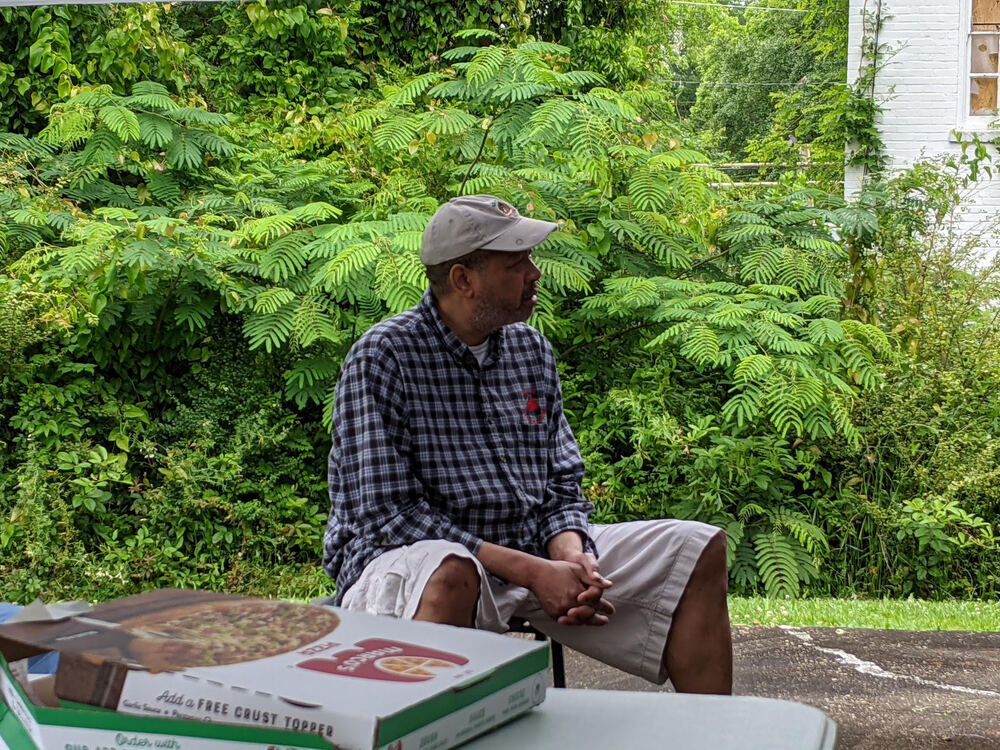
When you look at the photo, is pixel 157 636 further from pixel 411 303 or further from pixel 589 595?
pixel 411 303

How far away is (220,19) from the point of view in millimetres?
9375

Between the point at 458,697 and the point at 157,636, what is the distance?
32 centimetres

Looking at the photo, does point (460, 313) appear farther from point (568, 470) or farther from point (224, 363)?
point (224, 363)

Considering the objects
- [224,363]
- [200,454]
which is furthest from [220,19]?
[200,454]

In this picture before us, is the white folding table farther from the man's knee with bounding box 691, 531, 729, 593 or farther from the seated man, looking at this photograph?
the man's knee with bounding box 691, 531, 729, 593

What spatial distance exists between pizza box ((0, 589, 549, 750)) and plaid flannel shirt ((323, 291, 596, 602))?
123 centimetres

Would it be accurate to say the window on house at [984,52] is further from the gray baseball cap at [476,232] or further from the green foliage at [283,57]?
the gray baseball cap at [476,232]

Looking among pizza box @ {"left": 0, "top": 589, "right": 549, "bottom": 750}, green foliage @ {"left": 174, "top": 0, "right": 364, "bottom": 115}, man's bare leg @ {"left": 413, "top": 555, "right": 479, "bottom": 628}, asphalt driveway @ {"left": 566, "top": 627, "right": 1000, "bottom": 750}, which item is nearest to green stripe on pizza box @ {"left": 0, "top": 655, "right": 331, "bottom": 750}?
pizza box @ {"left": 0, "top": 589, "right": 549, "bottom": 750}

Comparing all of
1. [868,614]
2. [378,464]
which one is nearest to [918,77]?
[868,614]

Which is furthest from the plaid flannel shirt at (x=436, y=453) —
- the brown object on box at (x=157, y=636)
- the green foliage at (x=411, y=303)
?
the green foliage at (x=411, y=303)

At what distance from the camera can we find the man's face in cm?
277

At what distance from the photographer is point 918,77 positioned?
10.1 m

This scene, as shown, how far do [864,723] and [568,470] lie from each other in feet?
4.26

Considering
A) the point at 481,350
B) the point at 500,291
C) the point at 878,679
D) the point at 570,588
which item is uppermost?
the point at 500,291
